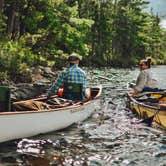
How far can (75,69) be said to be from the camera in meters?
13.1

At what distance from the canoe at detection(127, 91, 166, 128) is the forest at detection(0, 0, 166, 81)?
10672mm

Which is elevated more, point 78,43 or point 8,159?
point 78,43

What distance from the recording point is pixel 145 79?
15.9m

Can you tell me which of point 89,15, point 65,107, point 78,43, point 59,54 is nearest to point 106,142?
point 65,107

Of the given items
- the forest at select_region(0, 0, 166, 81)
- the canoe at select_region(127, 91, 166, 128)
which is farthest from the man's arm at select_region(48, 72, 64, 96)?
the forest at select_region(0, 0, 166, 81)

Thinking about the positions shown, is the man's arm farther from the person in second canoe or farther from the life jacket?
the person in second canoe

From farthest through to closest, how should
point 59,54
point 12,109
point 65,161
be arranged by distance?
point 59,54
point 12,109
point 65,161

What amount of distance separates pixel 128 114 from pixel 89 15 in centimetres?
5663

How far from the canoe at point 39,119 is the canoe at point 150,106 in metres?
1.91

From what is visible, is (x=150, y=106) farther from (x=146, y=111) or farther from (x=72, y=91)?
(x=72, y=91)

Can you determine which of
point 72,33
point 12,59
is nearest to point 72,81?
point 12,59

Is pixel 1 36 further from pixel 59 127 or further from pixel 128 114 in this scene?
pixel 59 127

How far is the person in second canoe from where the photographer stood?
15677 mm

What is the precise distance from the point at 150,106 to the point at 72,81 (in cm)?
253
